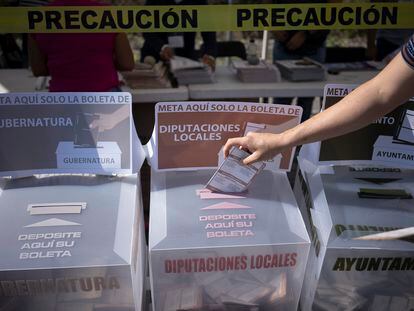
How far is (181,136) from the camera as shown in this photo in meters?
1.06

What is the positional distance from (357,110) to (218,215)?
375 millimetres

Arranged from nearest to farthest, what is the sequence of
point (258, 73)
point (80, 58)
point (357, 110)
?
point (357, 110)
point (80, 58)
point (258, 73)

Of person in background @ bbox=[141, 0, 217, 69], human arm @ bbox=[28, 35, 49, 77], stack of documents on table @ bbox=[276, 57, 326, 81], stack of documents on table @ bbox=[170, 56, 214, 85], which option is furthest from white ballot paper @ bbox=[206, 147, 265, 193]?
person in background @ bbox=[141, 0, 217, 69]

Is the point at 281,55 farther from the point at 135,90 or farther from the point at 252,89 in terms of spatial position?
the point at 135,90

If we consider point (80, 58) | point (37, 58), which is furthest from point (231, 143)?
point (37, 58)

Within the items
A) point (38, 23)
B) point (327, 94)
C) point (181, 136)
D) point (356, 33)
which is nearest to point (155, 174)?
point (181, 136)

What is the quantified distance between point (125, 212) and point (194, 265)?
0.64 feet

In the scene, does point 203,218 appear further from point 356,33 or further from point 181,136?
point 356,33

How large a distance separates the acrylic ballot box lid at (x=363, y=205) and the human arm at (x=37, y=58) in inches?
58.7

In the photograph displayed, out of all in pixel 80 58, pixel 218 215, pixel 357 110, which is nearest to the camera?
pixel 357 110

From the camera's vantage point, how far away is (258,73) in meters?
2.50

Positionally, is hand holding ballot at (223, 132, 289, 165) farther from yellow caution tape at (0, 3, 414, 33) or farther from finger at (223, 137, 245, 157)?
yellow caution tape at (0, 3, 414, 33)

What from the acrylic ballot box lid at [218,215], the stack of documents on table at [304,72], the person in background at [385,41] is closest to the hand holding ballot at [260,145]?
the acrylic ballot box lid at [218,215]

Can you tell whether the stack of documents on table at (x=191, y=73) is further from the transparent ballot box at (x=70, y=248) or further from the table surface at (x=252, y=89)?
the transparent ballot box at (x=70, y=248)
